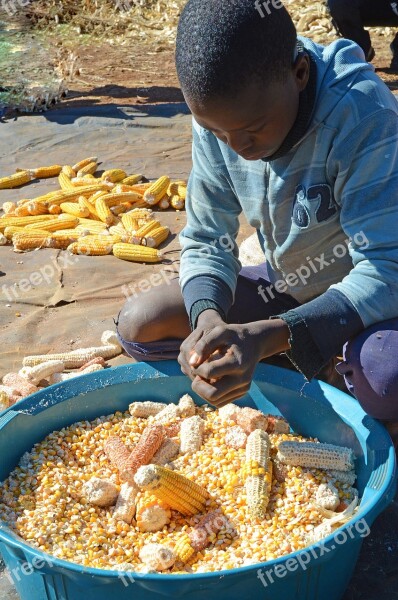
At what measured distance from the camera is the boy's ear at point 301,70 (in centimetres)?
206

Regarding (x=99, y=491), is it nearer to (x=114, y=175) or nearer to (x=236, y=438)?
(x=236, y=438)

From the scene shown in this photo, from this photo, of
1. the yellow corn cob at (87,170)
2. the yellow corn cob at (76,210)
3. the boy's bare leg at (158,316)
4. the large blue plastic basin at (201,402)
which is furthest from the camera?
the yellow corn cob at (87,170)

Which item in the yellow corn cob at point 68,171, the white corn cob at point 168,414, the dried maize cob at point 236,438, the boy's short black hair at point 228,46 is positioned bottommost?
the yellow corn cob at point 68,171

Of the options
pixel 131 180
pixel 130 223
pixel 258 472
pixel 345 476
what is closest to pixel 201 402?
pixel 258 472

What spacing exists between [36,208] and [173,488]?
3051 mm

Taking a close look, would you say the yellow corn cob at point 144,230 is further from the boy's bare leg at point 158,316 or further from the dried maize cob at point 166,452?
the dried maize cob at point 166,452

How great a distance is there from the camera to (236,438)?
8.14ft

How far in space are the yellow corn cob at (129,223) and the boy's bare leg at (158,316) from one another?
5.81 feet

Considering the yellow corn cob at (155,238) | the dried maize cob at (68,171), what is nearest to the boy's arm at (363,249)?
the yellow corn cob at (155,238)

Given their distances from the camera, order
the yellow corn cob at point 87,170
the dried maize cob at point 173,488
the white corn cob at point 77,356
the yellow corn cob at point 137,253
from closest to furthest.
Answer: the dried maize cob at point 173,488 → the white corn cob at point 77,356 → the yellow corn cob at point 137,253 → the yellow corn cob at point 87,170

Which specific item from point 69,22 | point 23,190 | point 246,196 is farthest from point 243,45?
point 69,22

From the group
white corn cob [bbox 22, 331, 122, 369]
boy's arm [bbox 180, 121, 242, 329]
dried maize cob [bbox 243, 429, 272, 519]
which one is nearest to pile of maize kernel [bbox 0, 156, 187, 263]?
white corn cob [bbox 22, 331, 122, 369]

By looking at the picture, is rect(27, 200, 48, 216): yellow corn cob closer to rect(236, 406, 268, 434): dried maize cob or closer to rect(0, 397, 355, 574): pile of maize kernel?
rect(0, 397, 355, 574): pile of maize kernel

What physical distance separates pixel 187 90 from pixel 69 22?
32.0ft
